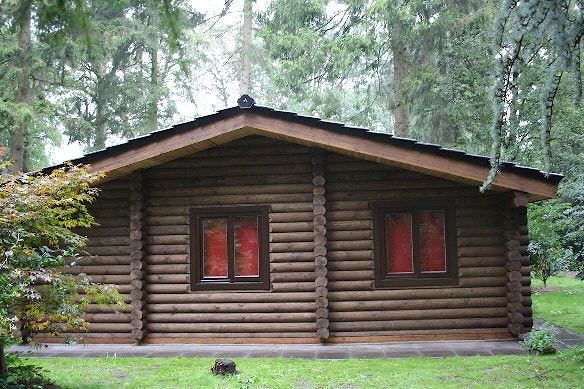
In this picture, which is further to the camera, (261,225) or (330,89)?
(330,89)

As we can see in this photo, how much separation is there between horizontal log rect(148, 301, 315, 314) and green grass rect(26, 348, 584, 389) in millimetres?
1319

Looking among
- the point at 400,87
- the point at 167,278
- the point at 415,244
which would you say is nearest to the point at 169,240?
the point at 167,278

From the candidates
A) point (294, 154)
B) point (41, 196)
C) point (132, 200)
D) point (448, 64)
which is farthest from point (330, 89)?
point (41, 196)

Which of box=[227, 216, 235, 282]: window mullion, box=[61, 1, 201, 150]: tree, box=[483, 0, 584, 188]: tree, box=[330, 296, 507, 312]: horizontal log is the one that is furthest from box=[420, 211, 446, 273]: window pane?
box=[61, 1, 201, 150]: tree

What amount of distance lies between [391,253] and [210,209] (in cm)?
318

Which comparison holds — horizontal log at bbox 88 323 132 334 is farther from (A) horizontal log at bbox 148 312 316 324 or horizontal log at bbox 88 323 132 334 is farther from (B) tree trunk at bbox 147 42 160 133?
(B) tree trunk at bbox 147 42 160 133

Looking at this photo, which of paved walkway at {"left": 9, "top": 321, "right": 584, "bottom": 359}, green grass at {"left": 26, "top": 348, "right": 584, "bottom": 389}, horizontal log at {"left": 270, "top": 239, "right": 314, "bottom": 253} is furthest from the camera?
horizontal log at {"left": 270, "top": 239, "right": 314, "bottom": 253}

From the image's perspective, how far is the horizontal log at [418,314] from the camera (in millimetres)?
8500

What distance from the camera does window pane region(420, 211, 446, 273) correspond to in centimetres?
870

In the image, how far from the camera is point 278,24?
52.6ft

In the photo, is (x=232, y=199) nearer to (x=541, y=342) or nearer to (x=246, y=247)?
(x=246, y=247)

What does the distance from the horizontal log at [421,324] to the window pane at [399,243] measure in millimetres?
851

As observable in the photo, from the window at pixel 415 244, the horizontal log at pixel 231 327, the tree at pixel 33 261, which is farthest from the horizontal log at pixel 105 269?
the window at pixel 415 244

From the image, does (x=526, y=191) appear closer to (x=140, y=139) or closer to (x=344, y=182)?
(x=344, y=182)
